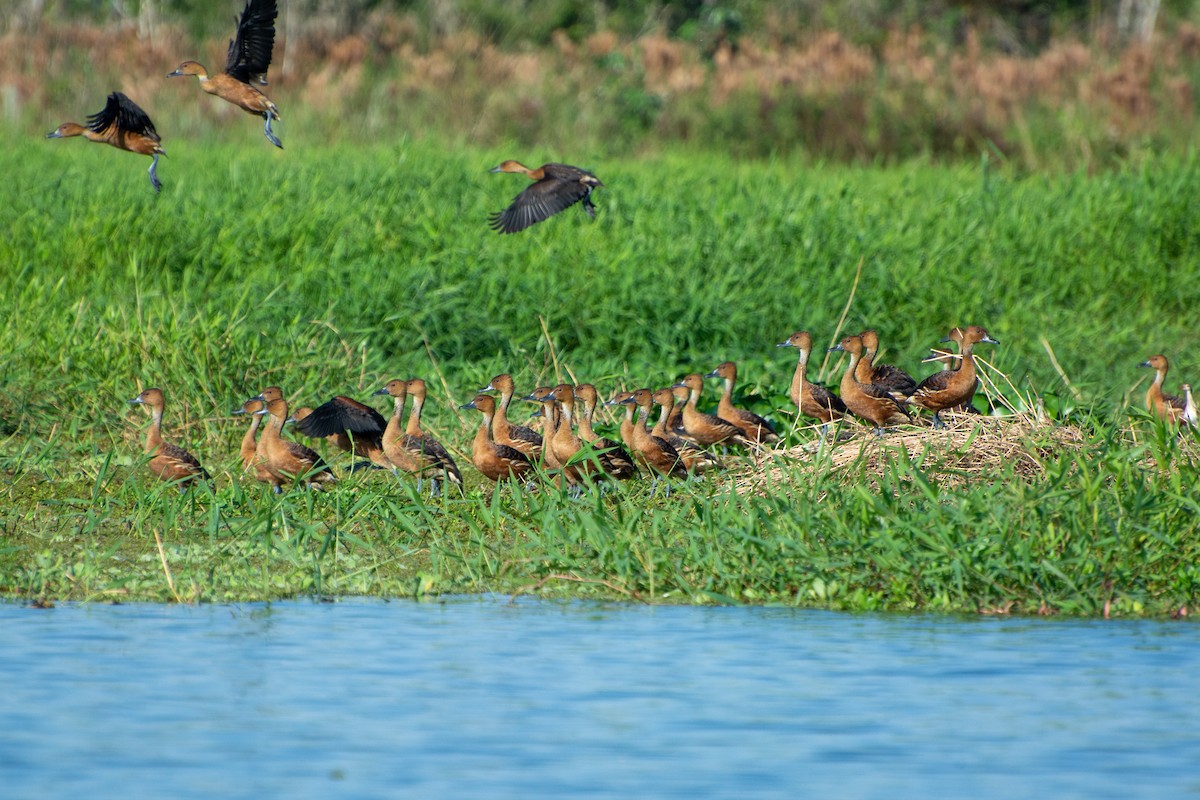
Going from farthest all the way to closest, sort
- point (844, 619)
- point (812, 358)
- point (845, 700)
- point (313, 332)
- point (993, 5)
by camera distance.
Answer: point (993, 5)
point (812, 358)
point (313, 332)
point (844, 619)
point (845, 700)

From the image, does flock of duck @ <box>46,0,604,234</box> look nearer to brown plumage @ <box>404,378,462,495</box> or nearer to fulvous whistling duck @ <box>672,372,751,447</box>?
brown plumage @ <box>404,378,462,495</box>

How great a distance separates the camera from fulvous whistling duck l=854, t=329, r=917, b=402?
995 centimetres

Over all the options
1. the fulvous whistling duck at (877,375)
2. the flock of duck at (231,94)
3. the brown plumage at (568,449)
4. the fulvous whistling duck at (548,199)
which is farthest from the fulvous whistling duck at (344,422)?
the fulvous whistling duck at (877,375)

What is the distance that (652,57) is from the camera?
21.0 metres

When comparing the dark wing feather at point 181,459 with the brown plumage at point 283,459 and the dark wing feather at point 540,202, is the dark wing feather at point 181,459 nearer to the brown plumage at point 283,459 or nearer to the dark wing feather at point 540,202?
the brown plumage at point 283,459

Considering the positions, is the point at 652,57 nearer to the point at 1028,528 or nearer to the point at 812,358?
the point at 812,358

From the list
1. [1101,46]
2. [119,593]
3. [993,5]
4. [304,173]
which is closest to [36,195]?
[304,173]

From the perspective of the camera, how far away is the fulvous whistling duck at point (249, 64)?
30.2 ft

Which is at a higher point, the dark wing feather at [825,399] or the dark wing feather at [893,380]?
the dark wing feather at [893,380]

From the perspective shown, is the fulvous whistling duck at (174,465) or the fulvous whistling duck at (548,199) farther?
the fulvous whistling duck at (548,199)

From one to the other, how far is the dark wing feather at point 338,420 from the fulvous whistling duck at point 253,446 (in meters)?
0.27

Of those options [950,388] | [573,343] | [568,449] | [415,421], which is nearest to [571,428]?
[568,449]

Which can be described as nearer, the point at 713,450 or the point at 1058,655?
the point at 1058,655

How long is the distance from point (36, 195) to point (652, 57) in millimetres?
8985
